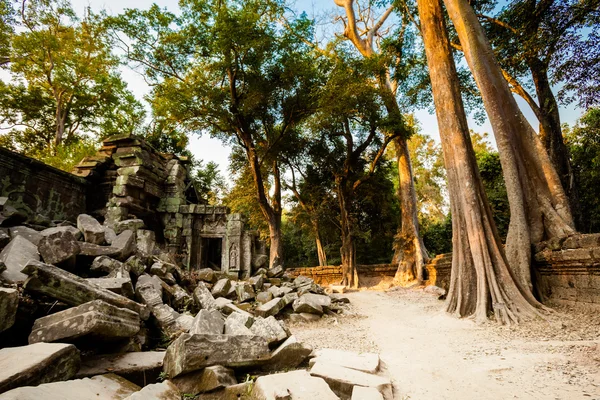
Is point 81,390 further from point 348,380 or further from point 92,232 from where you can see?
point 92,232

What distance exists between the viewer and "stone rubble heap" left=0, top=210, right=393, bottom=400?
5.19 feet

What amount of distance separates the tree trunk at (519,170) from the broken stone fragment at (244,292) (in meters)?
4.48

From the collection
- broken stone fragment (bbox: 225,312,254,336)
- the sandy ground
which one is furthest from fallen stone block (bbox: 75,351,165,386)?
the sandy ground

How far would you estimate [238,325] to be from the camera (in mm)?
2885

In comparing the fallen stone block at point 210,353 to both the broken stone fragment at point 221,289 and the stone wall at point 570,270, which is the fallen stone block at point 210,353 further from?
the stone wall at point 570,270

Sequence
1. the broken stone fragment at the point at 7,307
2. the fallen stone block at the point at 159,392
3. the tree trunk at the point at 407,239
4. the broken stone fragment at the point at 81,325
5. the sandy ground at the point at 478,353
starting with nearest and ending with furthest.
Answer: the fallen stone block at the point at 159,392 → the broken stone fragment at the point at 7,307 → the broken stone fragment at the point at 81,325 → the sandy ground at the point at 478,353 → the tree trunk at the point at 407,239

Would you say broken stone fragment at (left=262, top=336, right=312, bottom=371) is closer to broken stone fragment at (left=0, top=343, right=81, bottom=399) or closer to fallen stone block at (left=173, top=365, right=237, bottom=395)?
fallen stone block at (left=173, top=365, right=237, bottom=395)

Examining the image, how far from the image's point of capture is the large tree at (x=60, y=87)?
53.2ft

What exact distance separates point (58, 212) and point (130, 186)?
1915mm

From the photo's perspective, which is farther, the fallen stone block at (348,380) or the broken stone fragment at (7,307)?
the fallen stone block at (348,380)

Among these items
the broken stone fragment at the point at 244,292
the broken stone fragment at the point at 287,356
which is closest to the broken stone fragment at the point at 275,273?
the broken stone fragment at the point at 244,292

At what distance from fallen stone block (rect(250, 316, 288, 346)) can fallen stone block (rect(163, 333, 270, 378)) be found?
0.69 feet

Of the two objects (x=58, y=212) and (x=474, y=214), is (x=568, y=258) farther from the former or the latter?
(x=58, y=212)

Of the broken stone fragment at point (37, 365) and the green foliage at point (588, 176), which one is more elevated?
the green foliage at point (588, 176)
